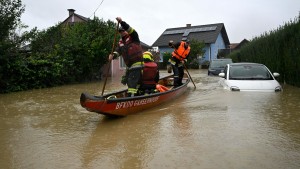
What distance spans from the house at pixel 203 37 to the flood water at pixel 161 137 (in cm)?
3641

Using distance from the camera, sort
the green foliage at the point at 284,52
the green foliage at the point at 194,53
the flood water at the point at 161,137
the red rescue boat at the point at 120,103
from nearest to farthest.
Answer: the flood water at the point at 161,137, the red rescue boat at the point at 120,103, the green foliage at the point at 284,52, the green foliage at the point at 194,53

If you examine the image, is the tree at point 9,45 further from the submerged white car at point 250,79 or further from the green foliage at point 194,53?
the green foliage at point 194,53

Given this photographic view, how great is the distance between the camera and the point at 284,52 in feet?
45.7

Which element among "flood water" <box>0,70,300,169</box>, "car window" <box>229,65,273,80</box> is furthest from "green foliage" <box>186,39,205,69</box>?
"flood water" <box>0,70,300,169</box>

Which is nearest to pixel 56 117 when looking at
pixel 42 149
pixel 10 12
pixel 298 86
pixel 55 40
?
pixel 42 149

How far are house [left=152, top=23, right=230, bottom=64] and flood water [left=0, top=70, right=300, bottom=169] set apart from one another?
1433 inches

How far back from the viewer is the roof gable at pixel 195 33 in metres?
47.0

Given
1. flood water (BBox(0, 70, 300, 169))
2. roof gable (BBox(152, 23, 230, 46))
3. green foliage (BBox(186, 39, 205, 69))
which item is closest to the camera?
flood water (BBox(0, 70, 300, 169))

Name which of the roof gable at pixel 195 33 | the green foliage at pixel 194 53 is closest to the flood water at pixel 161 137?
the green foliage at pixel 194 53

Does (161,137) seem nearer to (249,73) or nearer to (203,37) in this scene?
(249,73)

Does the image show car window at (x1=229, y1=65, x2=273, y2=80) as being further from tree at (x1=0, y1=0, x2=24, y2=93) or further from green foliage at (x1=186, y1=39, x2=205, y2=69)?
green foliage at (x1=186, y1=39, x2=205, y2=69)

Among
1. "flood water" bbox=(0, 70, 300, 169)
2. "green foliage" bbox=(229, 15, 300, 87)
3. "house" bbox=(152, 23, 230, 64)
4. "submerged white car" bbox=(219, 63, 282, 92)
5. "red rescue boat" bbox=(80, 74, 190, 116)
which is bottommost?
"flood water" bbox=(0, 70, 300, 169)

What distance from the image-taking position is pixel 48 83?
1588cm

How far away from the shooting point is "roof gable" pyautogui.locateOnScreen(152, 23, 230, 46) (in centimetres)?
4700
